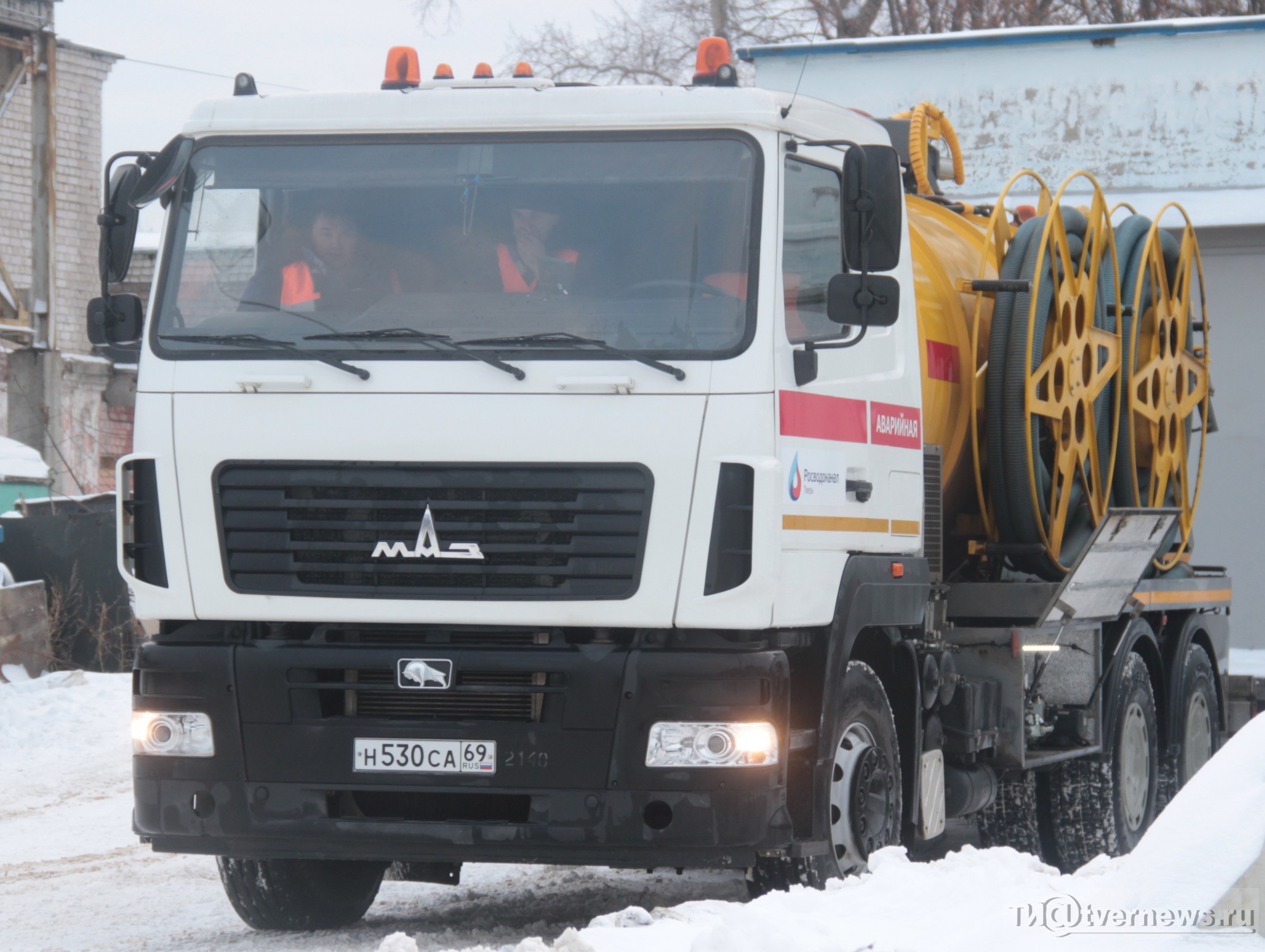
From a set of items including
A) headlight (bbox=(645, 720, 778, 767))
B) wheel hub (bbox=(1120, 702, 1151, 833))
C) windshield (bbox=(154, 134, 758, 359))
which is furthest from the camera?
wheel hub (bbox=(1120, 702, 1151, 833))

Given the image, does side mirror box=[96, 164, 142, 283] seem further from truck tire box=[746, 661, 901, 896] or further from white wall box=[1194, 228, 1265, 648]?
white wall box=[1194, 228, 1265, 648]

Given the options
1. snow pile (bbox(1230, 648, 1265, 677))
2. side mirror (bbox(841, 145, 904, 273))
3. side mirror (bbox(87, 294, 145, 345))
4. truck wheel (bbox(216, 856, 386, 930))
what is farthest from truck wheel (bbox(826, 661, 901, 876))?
snow pile (bbox(1230, 648, 1265, 677))

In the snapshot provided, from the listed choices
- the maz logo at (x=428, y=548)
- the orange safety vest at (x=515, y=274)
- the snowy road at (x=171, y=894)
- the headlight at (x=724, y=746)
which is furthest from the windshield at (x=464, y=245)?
the snowy road at (x=171, y=894)

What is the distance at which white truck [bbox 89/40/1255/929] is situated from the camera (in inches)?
209

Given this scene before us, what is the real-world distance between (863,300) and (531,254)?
1048 millimetres

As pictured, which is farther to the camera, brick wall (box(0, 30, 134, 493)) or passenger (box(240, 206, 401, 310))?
brick wall (box(0, 30, 134, 493))

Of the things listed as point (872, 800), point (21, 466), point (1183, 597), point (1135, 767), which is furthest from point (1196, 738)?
point (21, 466)

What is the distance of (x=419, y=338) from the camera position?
5520 mm

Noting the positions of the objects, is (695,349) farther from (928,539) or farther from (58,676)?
(58,676)

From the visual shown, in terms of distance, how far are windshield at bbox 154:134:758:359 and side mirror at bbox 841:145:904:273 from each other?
1.06 feet

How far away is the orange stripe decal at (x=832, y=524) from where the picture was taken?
5438 mm

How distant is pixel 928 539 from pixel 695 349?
1.89 metres

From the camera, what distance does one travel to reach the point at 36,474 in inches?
688

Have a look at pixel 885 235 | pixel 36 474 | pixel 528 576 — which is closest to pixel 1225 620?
pixel 885 235
